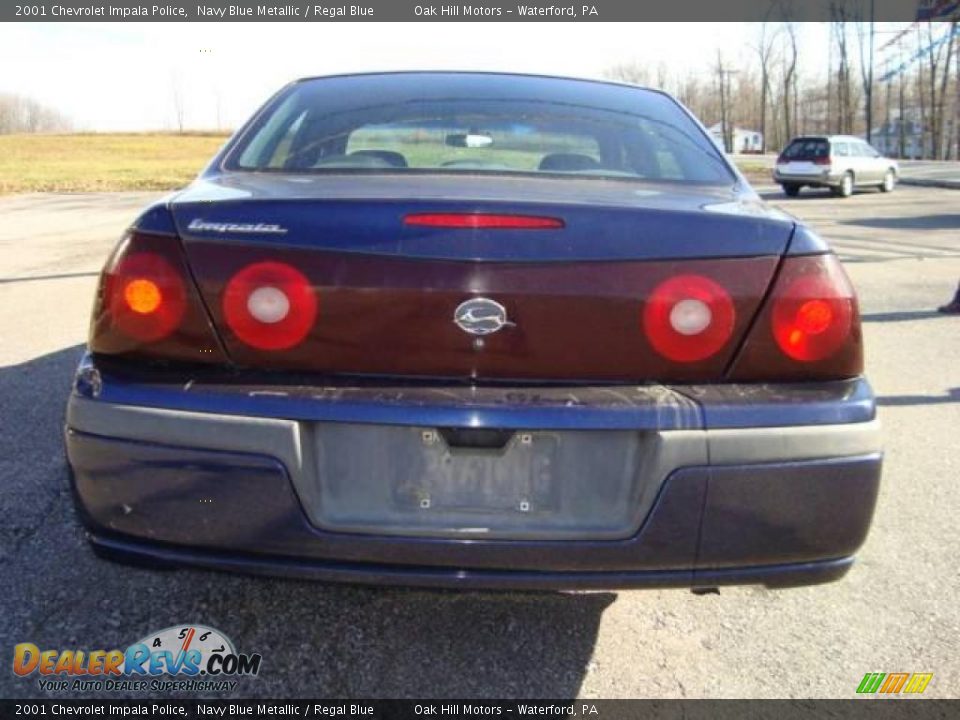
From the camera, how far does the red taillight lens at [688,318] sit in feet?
5.82

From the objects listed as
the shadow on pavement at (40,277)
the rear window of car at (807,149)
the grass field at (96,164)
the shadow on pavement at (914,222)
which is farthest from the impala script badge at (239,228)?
the rear window of car at (807,149)

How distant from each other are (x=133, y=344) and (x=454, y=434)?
0.76 m

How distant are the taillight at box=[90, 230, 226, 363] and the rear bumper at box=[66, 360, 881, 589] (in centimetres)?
11

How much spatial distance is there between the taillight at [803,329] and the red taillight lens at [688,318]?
0.08m

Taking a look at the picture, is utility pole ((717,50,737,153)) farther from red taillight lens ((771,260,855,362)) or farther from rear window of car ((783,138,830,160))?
red taillight lens ((771,260,855,362))

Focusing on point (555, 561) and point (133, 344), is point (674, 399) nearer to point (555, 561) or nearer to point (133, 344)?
point (555, 561)

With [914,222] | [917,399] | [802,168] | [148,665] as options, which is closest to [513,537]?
[148,665]

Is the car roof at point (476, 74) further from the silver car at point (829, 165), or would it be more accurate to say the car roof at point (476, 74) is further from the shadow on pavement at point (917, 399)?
the silver car at point (829, 165)

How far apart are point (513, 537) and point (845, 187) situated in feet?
78.0

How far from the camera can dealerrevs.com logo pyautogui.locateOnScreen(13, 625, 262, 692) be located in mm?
2082

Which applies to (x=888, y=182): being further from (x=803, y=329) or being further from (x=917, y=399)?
(x=803, y=329)

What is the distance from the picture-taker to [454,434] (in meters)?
1.72

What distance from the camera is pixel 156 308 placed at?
5.93 feet
